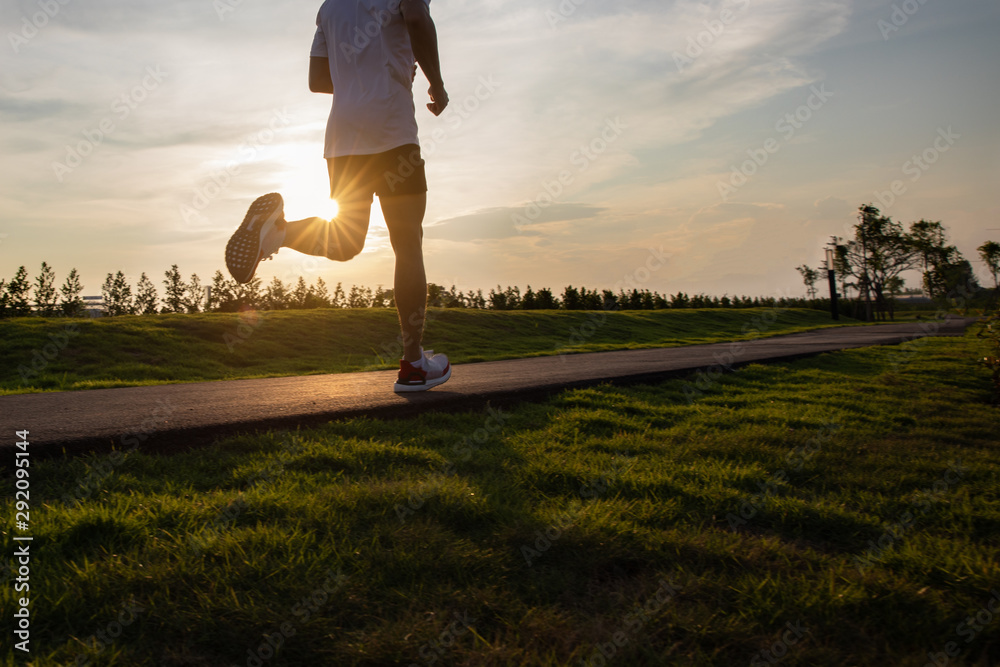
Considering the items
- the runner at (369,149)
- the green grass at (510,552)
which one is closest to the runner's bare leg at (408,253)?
the runner at (369,149)

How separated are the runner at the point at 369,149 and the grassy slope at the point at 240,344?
352 centimetres

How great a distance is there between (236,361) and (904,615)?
1105 centimetres

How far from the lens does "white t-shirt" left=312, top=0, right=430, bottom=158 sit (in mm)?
3441

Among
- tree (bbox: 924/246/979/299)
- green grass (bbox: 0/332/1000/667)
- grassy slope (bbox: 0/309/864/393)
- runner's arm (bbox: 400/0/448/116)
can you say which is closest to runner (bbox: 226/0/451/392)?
runner's arm (bbox: 400/0/448/116)

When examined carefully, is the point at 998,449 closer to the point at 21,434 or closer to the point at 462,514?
the point at 462,514

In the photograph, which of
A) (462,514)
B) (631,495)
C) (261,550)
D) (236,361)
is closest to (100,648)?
(261,550)

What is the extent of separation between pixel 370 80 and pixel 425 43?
39 centimetres

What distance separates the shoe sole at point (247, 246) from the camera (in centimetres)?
346

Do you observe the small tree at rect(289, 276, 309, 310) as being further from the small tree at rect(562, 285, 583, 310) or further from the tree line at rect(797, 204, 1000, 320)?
the tree line at rect(797, 204, 1000, 320)

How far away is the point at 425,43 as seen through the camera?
135 inches

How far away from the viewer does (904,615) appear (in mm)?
1382

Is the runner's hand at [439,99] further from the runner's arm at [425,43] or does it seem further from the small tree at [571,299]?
the small tree at [571,299]

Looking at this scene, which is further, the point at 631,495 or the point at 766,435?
the point at 766,435

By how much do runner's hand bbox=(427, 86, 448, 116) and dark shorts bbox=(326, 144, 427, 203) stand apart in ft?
1.20
